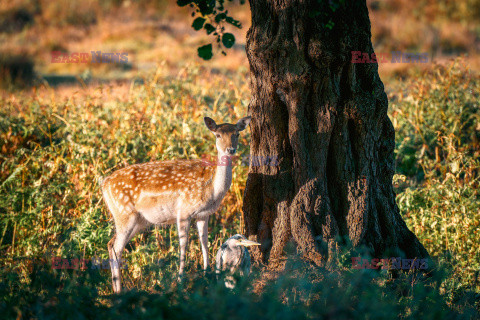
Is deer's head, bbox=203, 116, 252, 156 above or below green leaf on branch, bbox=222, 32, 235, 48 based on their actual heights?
below

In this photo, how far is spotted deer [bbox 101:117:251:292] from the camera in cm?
604

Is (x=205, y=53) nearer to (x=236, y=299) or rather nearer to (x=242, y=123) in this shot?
(x=242, y=123)

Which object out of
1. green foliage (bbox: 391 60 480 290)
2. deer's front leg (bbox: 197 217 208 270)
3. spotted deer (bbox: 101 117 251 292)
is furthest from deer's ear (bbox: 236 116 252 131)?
green foliage (bbox: 391 60 480 290)

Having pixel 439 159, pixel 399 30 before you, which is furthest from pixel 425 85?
pixel 399 30

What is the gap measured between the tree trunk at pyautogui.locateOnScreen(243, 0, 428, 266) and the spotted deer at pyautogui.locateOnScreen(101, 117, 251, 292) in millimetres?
504

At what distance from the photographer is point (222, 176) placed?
6020 millimetres

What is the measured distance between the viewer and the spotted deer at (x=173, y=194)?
604 cm

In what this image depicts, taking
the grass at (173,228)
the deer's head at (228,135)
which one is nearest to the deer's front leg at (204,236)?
the grass at (173,228)

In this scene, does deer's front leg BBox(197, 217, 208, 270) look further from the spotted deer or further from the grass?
the grass

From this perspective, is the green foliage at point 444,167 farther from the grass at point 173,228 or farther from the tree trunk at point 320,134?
the tree trunk at point 320,134

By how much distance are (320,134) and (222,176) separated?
1266 millimetres

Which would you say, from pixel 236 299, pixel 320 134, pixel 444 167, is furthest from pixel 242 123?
pixel 444 167

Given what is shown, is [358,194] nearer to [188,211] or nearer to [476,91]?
[188,211]

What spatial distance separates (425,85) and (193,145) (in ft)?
15.3
